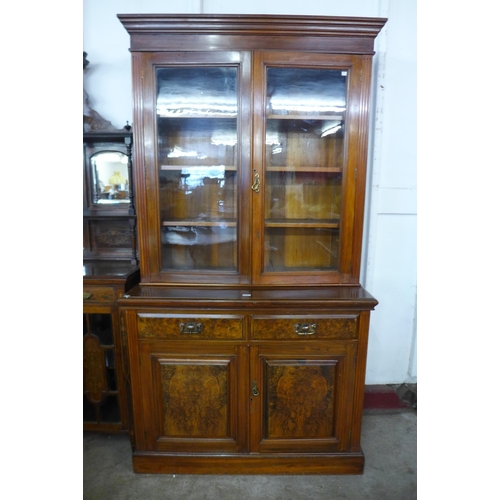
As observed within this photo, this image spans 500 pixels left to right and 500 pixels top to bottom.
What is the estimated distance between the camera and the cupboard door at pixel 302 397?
1386 millimetres

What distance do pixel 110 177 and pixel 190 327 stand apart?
0.98 m

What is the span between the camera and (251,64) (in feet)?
4.34

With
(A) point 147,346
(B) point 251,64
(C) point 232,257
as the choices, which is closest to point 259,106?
(B) point 251,64

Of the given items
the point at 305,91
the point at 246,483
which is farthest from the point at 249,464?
the point at 305,91

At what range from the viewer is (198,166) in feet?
4.94

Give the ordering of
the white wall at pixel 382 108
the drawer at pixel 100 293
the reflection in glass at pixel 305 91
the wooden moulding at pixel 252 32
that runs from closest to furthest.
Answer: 1. the wooden moulding at pixel 252 32
2. the reflection in glass at pixel 305 91
3. the drawer at pixel 100 293
4. the white wall at pixel 382 108

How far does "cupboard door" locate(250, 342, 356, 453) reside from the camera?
139cm

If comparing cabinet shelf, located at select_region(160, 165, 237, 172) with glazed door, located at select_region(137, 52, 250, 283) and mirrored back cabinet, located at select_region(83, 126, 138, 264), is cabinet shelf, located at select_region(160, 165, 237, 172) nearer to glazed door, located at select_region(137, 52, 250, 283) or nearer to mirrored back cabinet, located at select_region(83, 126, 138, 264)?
glazed door, located at select_region(137, 52, 250, 283)

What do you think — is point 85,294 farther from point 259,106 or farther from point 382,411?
point 382,411

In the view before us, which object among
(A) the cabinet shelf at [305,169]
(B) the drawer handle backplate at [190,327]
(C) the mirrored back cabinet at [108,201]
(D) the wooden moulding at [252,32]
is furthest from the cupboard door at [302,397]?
(D) the wooden moulding at [252,32]

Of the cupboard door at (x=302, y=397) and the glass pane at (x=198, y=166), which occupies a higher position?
the glass pane at (x=198, y=166)

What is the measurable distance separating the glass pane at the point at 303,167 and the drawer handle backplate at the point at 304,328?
29cm

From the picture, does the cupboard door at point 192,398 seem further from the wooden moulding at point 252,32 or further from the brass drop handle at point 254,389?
the wooden moulding at point 252,32

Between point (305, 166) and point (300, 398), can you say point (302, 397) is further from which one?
point (305, 166)
